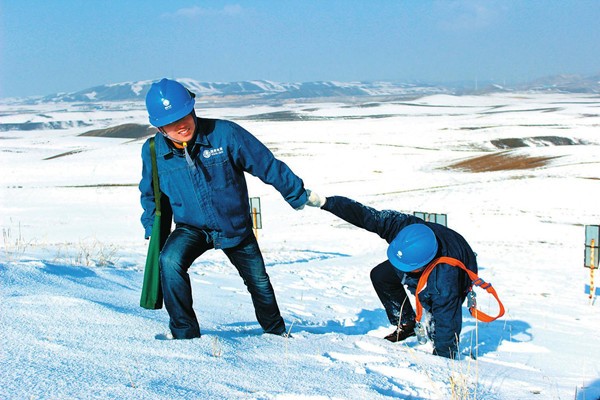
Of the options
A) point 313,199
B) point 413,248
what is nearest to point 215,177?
Result: point 313,199

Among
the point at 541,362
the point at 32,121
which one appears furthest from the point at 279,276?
the point at 32,121

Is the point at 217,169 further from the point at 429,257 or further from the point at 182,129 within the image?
the point at 429,257

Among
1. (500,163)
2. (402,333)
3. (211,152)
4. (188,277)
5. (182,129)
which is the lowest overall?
(500,163)

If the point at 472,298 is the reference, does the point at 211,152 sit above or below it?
above

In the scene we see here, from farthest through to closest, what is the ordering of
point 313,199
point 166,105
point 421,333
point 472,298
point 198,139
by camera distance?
1. point 421,333
2. point 472,298
3. point 313,199
4. point 198,139
5. point 166,105

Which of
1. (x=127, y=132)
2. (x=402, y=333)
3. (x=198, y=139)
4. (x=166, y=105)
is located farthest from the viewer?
(x=127, y=132)

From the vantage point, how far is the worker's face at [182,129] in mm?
4281

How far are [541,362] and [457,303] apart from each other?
2.97 ft

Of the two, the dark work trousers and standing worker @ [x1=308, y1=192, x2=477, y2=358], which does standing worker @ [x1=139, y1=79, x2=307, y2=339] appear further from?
the dark work trousers

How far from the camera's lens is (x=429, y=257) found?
496cm

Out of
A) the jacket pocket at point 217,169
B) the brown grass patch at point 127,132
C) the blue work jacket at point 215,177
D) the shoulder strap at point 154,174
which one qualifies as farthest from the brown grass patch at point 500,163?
the brown grass patch at point 127,132

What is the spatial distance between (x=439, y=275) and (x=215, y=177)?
1828mm

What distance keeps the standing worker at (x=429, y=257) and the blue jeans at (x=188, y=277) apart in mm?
619

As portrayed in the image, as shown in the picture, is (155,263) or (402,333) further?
(402,333)
